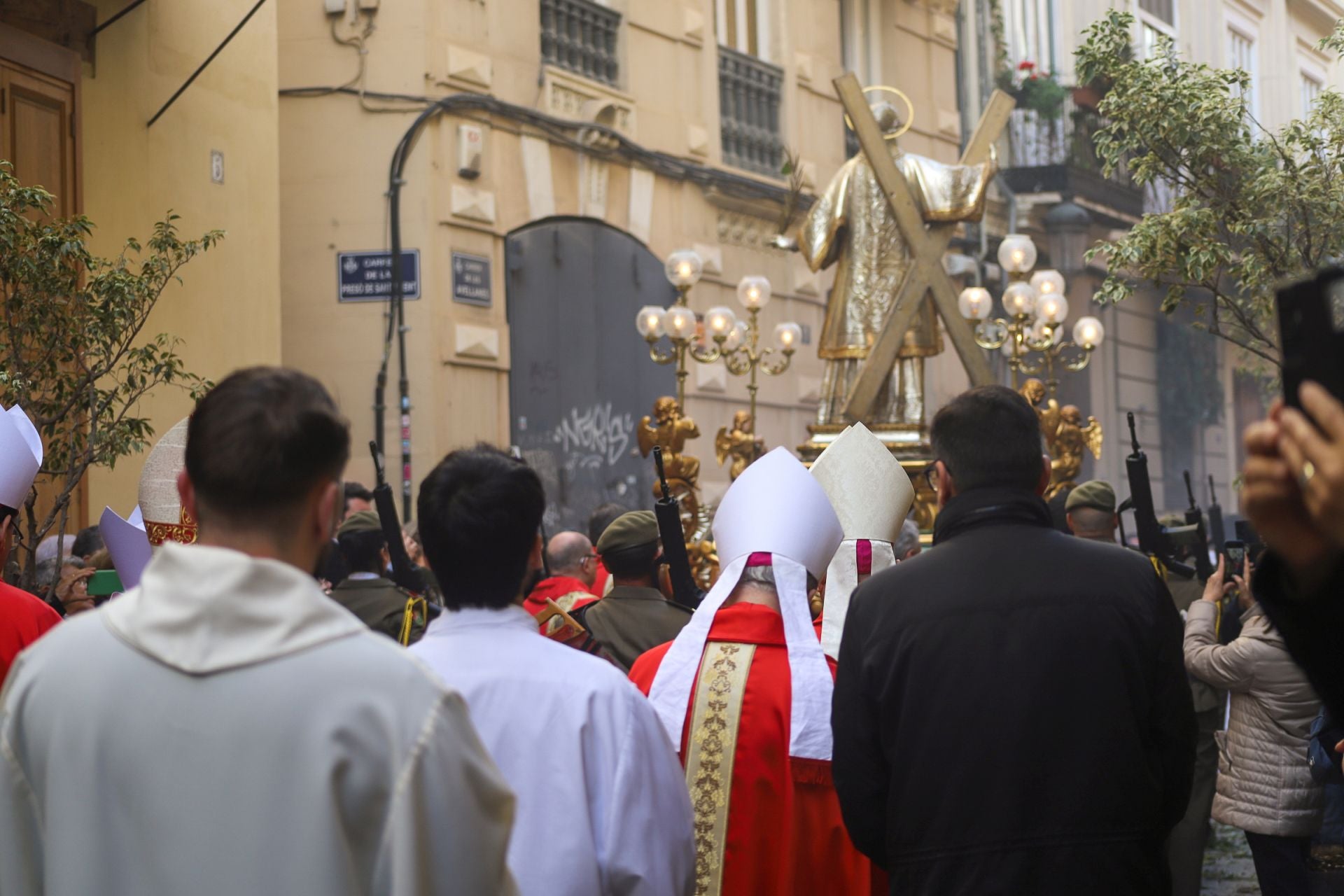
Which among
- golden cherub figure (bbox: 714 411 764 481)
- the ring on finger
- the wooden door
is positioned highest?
the wooden door

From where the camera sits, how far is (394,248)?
13.3 m

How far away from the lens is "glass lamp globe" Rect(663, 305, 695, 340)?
459 inches

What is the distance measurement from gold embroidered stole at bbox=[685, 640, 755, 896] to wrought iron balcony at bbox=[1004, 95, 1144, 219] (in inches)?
786

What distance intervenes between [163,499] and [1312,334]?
11.3 feet

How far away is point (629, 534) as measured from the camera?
5801mm

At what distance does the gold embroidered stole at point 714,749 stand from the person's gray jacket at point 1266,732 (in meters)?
2.65

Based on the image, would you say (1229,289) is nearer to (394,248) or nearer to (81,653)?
(394,248)

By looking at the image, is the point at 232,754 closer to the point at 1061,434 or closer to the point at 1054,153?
the point at 1061,434

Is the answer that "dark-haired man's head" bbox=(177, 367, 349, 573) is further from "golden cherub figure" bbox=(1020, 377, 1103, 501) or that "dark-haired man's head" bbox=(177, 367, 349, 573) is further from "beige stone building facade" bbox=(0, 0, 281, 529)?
"golden cherub figure" bbox=(1020, 377, 1103, 501)

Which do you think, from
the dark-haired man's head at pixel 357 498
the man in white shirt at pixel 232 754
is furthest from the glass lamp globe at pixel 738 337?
the man in white shirt at pixel 232 754

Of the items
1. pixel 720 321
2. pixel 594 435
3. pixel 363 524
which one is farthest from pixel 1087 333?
pixel 363 524

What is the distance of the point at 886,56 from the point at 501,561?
59.2 feet

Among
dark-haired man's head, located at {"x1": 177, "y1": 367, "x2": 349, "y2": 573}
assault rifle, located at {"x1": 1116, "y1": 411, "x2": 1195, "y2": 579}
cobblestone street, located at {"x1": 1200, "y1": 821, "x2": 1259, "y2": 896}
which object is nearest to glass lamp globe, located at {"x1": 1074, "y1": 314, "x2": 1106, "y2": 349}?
cobblestone street, located at {"x1": 1200, "y1": 821, "x2": 1259, "y2": 896}

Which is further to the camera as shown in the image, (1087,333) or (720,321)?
(1087,333)
